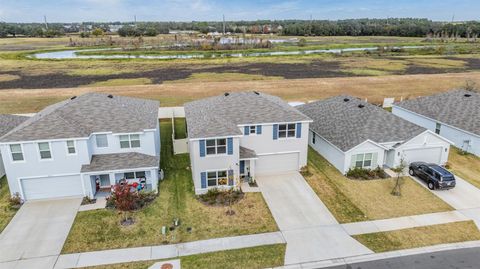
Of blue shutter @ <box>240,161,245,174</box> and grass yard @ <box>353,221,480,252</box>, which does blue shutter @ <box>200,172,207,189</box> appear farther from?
grass yard @ <box>353,221,480,252</box>

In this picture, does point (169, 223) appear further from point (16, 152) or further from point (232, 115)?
point (16, 152)

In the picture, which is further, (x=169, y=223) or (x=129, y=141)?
(x=129, y=141)

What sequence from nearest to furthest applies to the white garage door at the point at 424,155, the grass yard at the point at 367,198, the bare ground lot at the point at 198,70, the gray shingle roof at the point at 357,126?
the grass yard at the point at 367,198
the gray shingle roof at the point at 357,126
the white garage door at the point at 424,155
the bare ground lot at the point at 198,70

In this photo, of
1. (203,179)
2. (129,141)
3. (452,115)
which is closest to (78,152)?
(129,141)

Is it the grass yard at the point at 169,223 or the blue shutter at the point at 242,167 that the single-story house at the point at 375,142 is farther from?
the grass yard at the point at 169,223

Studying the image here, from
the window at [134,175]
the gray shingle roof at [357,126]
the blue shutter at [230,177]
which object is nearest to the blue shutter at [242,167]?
the blue shutter at [230,177]

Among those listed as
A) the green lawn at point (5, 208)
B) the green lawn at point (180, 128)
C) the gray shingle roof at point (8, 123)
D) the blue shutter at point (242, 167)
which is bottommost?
the green lawn at point (5, 208)
